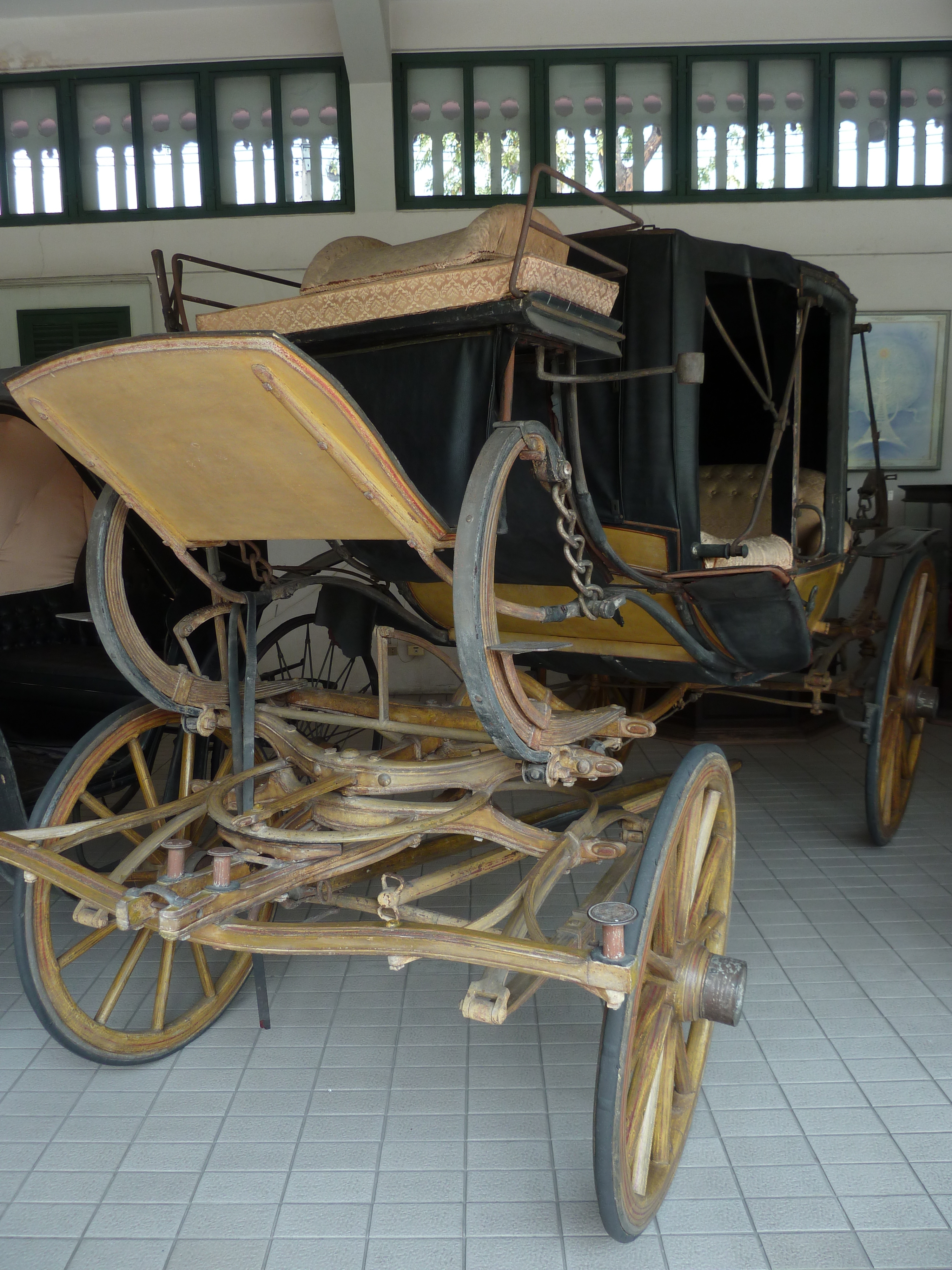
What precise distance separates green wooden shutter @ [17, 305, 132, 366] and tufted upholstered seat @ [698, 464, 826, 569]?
3.86 meters

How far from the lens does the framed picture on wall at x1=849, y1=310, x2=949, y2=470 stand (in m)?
6.07

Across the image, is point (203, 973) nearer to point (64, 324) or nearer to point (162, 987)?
point (162, 987)

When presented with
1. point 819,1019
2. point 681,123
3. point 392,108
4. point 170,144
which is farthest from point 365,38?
point 819,1019

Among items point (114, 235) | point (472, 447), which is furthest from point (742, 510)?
point (114, 235)

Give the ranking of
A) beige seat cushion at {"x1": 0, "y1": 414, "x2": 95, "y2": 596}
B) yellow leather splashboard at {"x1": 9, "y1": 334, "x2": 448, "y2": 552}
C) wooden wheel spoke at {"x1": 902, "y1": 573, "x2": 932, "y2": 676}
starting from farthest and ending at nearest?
wooden wheel spoke at {"x1": 902, "y1": 573, "x2": 932, "y2": 676}, beige seat cushion at {"x1": 0, "y1": 414, "x2": 95, "y2": 596}, yellow leather splashboard at {"x1": 9, "y1": 334, "x2": 448, "y2": 552}

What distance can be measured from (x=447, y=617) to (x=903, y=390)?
14.6ft

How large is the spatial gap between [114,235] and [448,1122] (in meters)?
5.61

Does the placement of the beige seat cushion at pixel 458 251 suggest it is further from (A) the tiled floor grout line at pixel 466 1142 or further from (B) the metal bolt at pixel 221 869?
(A) the tiled floor grout line at pixel 466 1142

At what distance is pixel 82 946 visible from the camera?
Result: 2281 mm

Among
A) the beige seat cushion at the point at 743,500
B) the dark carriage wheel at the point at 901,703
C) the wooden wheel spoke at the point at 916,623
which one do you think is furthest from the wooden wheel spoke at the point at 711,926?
the wooden wheel spoke at the point at 916,623

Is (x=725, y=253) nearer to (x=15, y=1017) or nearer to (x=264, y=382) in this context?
(x=264, y=382)

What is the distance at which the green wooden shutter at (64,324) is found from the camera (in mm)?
6121

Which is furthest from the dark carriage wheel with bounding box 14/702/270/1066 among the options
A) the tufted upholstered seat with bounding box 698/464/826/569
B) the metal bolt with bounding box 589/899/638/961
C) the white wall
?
the white wall

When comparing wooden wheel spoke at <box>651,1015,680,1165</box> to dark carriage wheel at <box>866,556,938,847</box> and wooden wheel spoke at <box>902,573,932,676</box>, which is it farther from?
wooden wheel spoke at <box>902,573,932,676</box>
